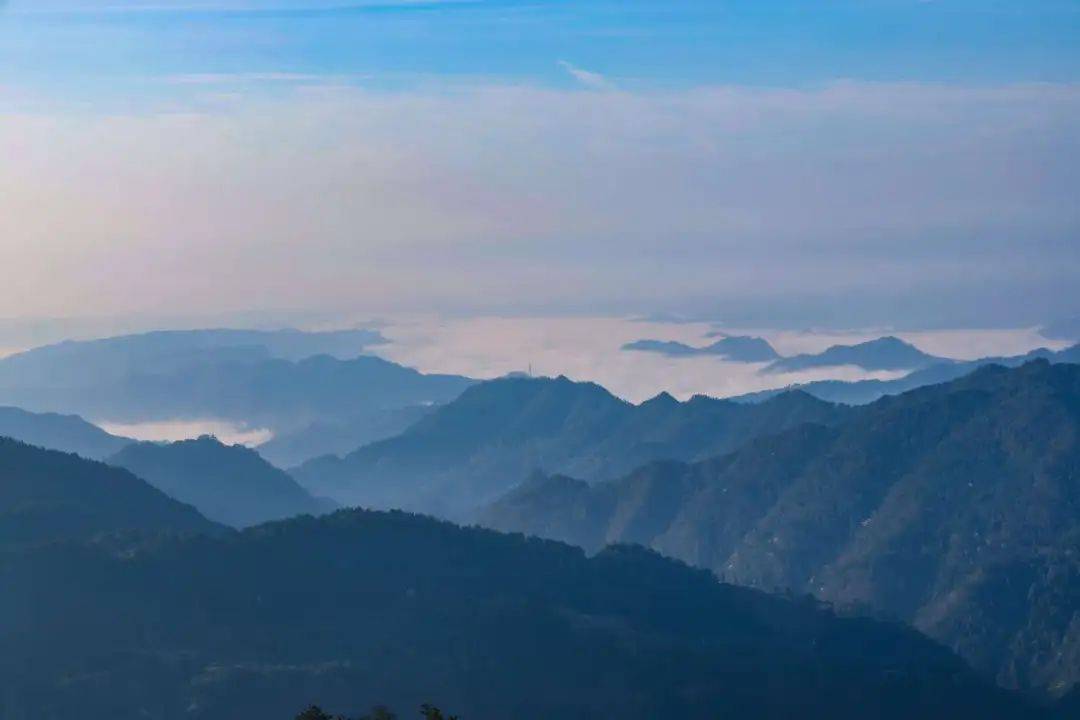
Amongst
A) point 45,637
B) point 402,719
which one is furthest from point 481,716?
point 45,637

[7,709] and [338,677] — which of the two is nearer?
[7,709]

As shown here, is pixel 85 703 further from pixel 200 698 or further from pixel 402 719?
pixel 402 719

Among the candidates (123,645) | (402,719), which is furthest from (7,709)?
→ (402,719)

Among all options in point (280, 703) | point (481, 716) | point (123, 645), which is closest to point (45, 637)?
point (123, 645)

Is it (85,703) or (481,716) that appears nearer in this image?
(85,703)

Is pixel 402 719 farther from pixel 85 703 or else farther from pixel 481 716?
pixel 85 703

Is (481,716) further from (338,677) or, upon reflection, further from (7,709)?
(7,709)

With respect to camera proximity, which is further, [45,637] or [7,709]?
[45,637]
